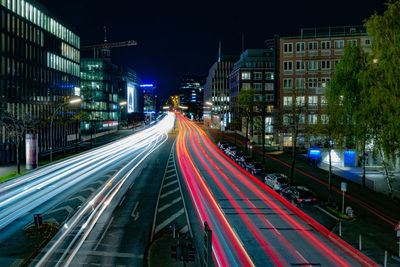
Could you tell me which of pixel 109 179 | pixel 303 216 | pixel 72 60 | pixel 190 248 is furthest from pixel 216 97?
pixel 190 248

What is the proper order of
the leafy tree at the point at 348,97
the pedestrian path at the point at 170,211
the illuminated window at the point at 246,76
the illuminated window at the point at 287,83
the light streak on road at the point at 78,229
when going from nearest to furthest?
the light streak on road at the point at 78,229 < the pedestrian path at the point at 170,211 < the leafy tree at the point at 348,97 < the illuminated window at the point at 287,83 < the illuminated window at the point at 246,76

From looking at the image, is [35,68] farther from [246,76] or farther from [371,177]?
[246,76]

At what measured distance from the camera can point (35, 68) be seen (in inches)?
2341

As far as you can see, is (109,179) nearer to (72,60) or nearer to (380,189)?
(380,189)

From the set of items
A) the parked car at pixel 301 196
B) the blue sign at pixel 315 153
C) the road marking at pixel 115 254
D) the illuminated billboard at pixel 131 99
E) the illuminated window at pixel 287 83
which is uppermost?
the illuminated billboard at pixel 131 99

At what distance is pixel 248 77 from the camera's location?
9750 centimetres

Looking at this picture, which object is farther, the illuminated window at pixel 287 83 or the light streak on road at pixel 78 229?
the illuminated window at pixel 287 83

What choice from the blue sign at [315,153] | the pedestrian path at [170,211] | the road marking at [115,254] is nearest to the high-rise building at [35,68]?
the pedestrian path at [170,211]

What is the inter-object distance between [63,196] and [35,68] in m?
40.0

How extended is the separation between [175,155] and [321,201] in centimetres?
3238

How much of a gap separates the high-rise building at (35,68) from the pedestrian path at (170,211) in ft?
72.6

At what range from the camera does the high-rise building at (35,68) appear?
164ft

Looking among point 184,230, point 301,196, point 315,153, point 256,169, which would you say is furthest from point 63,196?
→ point 315,153

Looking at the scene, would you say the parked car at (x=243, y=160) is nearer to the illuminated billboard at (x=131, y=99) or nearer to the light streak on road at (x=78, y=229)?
the light streak on road at (x=78, y=229)
